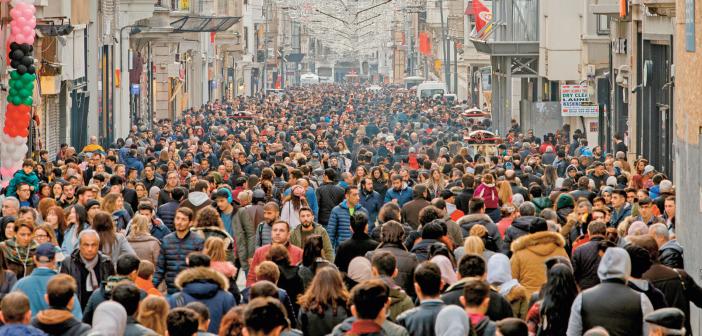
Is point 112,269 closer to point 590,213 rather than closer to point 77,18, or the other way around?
point 590,213

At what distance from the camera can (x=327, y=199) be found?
2084 cm

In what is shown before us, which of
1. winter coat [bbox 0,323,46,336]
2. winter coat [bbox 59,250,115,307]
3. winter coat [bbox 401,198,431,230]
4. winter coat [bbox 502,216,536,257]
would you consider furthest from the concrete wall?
winter coat [bbox 0,323,46,336]

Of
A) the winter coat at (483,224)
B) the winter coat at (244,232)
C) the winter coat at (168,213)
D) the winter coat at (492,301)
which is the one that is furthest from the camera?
the winter coat at (168,213)

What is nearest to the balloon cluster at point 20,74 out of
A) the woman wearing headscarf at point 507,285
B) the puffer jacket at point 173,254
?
the puffer jacket at point 173,254

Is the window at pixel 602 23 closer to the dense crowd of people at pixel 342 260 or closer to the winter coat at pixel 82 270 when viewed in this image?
the dense crowd of people at pixel 342 260

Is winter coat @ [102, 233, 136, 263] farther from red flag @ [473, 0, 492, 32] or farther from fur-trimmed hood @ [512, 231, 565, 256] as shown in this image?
red flag @ [473, 0, 492, 32]

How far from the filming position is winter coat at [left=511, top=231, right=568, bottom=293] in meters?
13.0

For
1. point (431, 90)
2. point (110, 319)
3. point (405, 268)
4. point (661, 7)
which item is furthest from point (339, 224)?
point (431, 90)

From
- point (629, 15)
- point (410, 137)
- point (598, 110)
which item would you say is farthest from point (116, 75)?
point (629, 15)

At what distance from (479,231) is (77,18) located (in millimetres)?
28675

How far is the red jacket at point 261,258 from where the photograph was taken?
13164 millimetres

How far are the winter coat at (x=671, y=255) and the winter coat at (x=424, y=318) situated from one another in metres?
4.09

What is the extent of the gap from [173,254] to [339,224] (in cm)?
387

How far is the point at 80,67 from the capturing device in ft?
142
